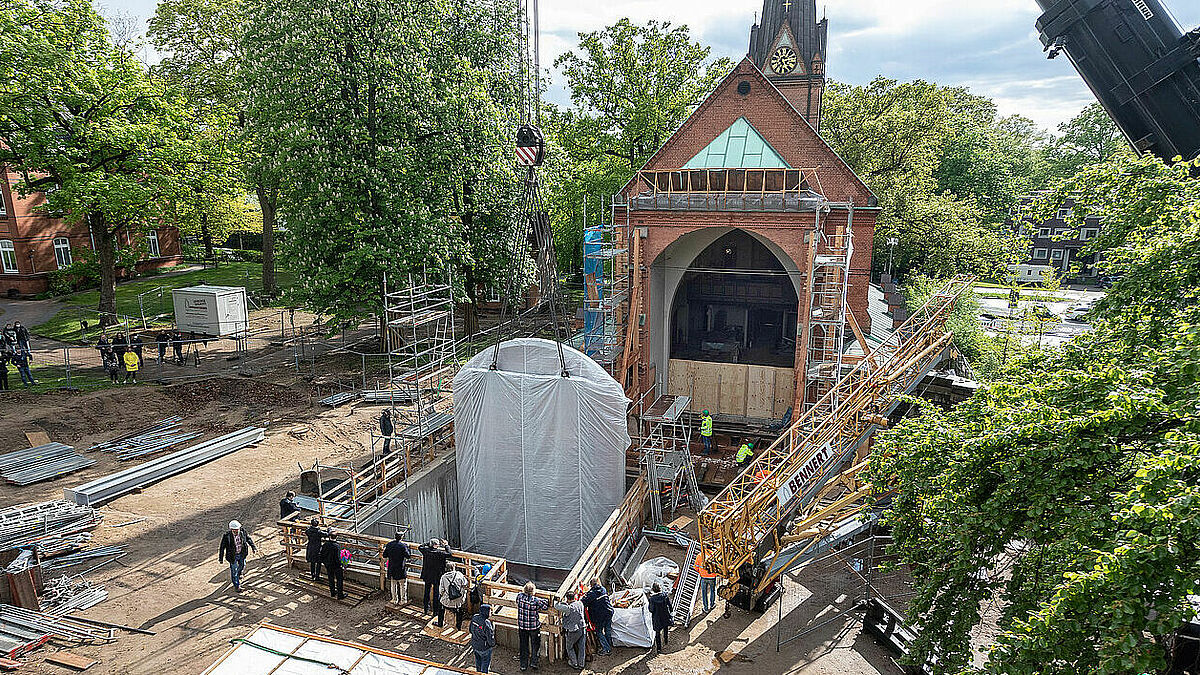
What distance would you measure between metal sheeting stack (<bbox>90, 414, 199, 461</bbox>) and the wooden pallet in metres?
8.70

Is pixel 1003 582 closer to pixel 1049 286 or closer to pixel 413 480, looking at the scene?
pixel 1049 286

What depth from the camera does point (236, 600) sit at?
12734 millimetres

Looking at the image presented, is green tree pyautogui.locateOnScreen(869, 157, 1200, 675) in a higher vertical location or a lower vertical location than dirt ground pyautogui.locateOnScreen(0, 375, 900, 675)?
higher

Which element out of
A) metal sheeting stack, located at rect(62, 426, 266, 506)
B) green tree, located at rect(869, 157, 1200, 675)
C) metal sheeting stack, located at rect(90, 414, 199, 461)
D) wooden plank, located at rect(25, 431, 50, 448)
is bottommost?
metal sheeting stack, located at rect(62, 426, 266, 506)

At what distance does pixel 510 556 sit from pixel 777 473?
21.8 ft

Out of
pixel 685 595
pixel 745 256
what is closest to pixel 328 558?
pixel 685 595

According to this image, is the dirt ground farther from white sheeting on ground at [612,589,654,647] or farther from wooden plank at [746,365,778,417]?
wooden plank at [746,365,778,417]

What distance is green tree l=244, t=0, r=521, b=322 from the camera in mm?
24438

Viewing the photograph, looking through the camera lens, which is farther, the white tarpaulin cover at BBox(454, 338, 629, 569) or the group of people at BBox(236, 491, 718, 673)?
the white tarpaulin cover at BBox(454, 338, 629, 569)

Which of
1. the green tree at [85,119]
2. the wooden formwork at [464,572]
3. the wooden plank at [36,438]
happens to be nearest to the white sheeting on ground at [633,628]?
the wooden formwork at [464,572]

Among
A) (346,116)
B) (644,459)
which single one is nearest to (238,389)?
(346,116)

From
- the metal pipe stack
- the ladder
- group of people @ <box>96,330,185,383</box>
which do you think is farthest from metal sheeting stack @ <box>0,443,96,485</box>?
the ladder

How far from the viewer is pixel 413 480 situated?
16.7 m

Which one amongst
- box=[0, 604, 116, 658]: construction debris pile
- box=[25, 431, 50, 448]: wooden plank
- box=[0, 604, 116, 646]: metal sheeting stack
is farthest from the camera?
box=[25, 431, 50, 448]: wooden plank
